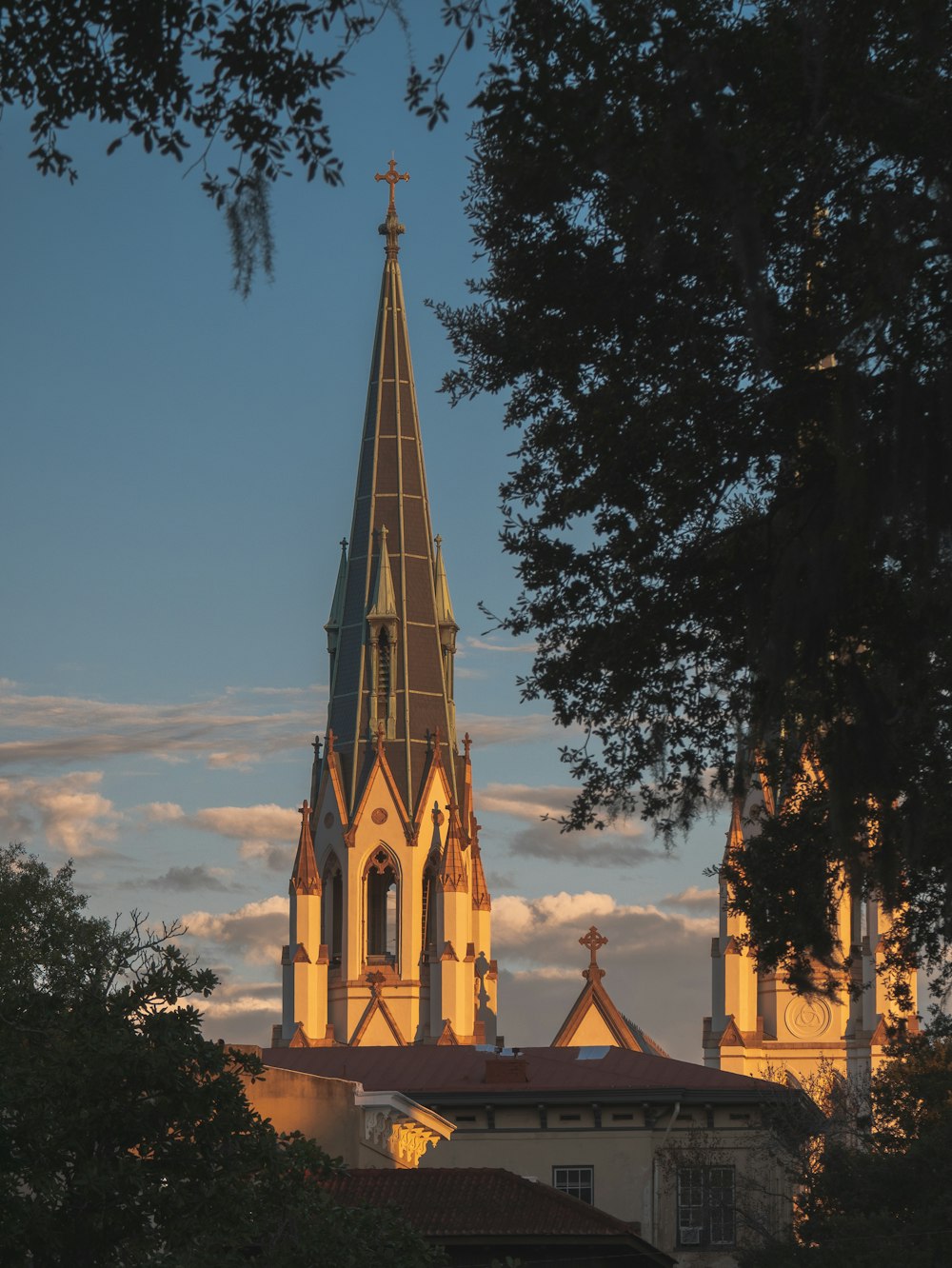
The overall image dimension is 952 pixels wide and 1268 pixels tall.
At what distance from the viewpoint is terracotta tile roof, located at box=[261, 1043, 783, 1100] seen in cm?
5406

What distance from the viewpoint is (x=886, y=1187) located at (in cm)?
4091

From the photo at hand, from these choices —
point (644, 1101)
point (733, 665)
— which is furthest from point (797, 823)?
point (644, 1101)

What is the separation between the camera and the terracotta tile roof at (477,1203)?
37312 millimetres

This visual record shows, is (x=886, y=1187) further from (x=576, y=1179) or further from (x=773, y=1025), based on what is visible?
(x=773, y=1025)

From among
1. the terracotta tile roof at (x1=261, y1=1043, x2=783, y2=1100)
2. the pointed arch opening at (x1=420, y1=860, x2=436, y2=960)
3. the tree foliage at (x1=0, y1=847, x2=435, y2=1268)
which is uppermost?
the pointed arch opening at (x1=420, y1=860, x2=436, y2=960)

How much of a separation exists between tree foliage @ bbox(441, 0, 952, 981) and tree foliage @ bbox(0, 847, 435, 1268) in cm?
649

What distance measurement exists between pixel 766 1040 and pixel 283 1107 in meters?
42.4

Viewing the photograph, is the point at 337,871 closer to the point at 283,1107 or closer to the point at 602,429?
the point at 283,1107

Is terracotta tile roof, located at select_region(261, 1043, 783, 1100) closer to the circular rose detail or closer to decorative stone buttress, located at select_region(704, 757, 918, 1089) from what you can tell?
decorative stone buttress, located at select_region(704, 757, 918, 1089)

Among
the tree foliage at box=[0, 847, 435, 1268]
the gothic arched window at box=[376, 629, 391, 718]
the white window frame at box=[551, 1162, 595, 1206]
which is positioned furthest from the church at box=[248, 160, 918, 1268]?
the tree foliage at box=[0, 847, 435, 1268]

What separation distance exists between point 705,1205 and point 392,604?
41.0m

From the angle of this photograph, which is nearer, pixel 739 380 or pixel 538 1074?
pixel 739 380

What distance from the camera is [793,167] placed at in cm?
1723

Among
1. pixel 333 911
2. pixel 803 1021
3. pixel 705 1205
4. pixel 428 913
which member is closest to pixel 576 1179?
pixel 705 1205
